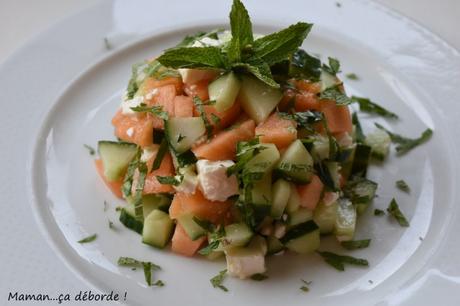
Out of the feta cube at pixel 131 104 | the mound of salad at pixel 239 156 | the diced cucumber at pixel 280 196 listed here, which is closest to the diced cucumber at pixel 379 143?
the mound of salad at pixel 239 156

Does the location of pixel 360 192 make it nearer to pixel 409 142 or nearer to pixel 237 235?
pixel 409 142

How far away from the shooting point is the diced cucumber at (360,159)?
134 inches

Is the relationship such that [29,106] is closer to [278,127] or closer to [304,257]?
[278,127]

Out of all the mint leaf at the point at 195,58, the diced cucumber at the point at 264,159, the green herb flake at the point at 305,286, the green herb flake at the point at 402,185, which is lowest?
the green herb flake at the point at 305,286

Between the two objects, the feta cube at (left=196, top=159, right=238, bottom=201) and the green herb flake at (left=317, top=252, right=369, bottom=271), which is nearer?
the feta cube at (left=196, top=159, right=238, bottom=201)

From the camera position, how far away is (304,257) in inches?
120

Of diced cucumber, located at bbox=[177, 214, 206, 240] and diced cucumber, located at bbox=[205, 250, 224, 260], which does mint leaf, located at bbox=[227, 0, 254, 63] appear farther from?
diced cucumber, located at bbox=[205, 250, 224, 260]

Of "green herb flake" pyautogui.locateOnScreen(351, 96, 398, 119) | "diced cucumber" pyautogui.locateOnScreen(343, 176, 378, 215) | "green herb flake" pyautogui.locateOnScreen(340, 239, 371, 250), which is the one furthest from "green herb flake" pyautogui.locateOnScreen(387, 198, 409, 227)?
"green herb flake" pyautogui.locateOnScreen(351, 96, 398, 119)

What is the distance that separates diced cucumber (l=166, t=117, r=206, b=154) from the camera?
9.61 ft

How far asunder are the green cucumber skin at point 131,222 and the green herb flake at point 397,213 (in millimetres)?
1391

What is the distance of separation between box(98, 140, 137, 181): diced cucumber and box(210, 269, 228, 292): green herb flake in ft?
2.66

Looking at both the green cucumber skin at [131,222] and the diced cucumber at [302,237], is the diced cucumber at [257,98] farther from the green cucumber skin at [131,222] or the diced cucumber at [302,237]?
the green cucumber skin at [131,222]

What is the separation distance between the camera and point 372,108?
380cm

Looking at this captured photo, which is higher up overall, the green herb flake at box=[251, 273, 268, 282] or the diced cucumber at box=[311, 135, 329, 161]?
the diced cucumber at box=[311, 135, 329, 161]
